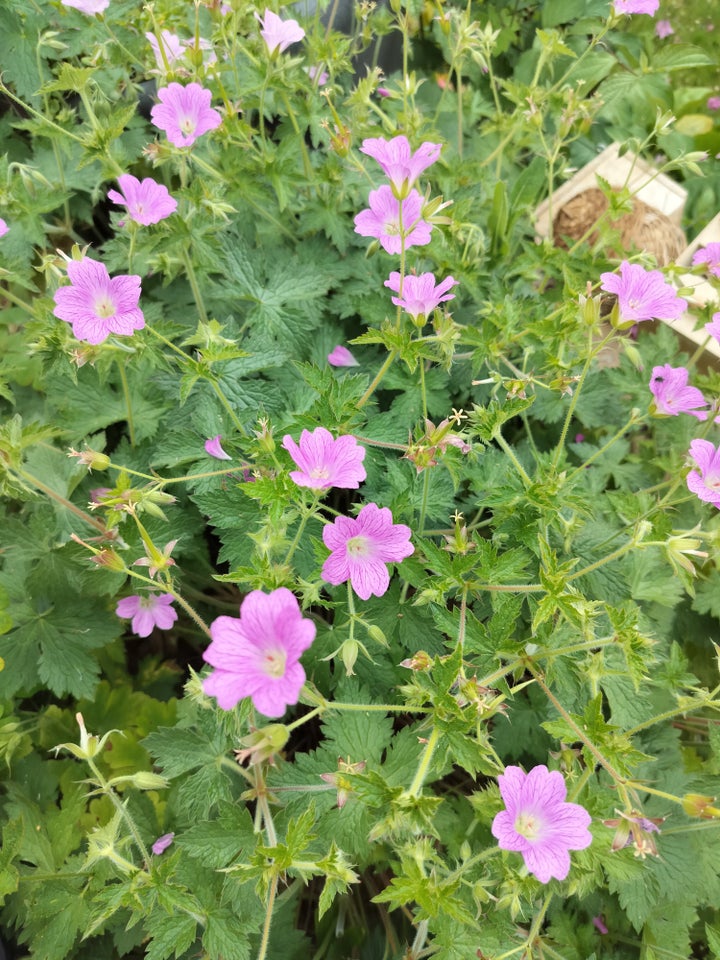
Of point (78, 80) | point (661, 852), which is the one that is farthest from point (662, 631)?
point (78, 80)

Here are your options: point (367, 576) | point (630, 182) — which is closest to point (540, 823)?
point (367, 576)

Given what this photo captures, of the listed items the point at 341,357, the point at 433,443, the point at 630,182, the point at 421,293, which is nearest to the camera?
the point at 433,443

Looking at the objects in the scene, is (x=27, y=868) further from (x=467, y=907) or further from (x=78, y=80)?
(x=78, y=80)

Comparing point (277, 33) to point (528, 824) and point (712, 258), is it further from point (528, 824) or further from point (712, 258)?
point (528, 824)

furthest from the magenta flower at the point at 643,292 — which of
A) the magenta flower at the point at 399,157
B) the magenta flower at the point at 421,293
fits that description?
the magenta flower at the point at 399,157

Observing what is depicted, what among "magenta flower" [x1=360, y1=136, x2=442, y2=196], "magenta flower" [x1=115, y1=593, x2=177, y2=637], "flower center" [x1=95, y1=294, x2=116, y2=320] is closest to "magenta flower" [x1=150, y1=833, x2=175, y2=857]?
"magenta flower" [x1=115, y1=593, x2=177, y2=637]

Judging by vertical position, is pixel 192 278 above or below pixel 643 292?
below
